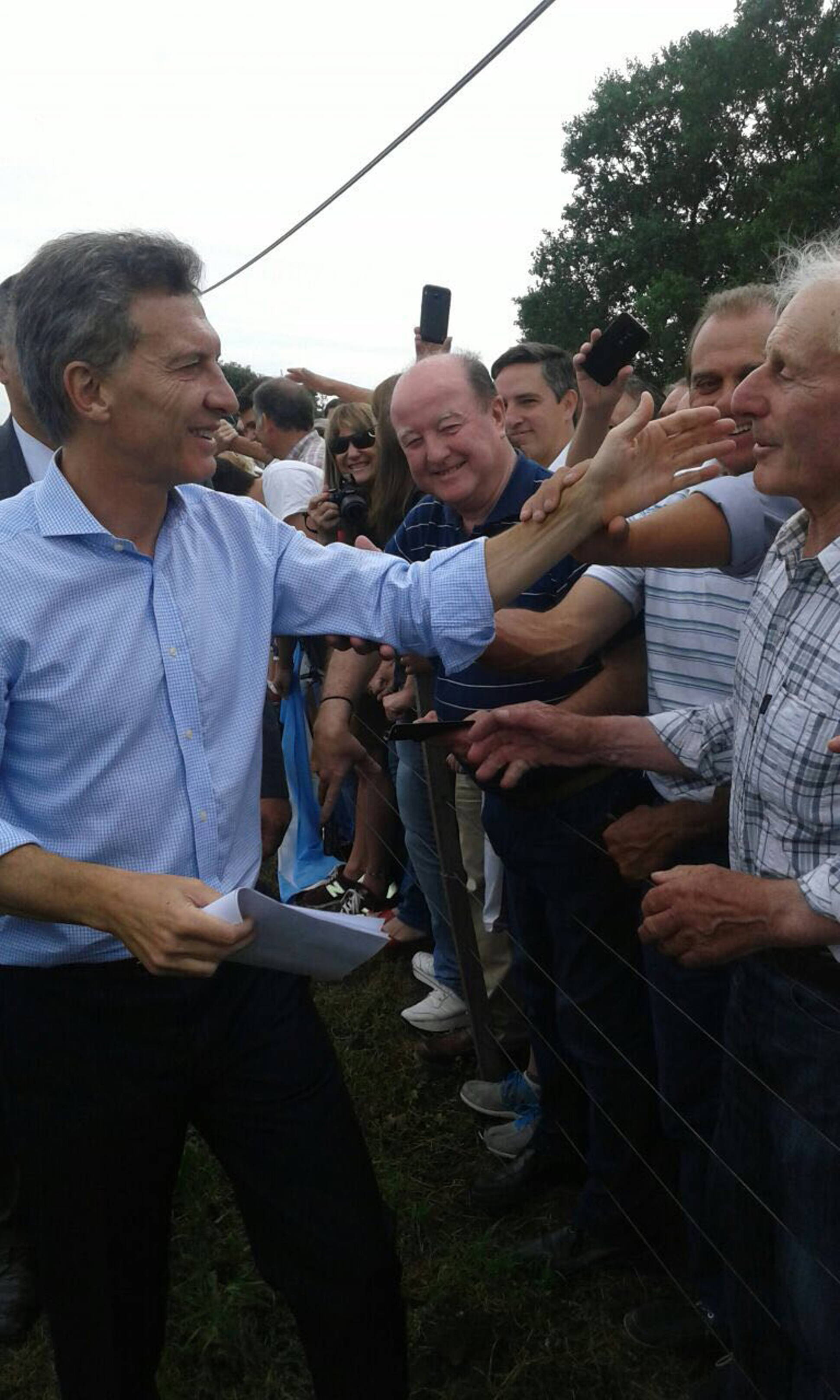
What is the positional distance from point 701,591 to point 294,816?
256 centimetres

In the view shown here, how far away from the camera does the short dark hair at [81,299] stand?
1798 millimetres

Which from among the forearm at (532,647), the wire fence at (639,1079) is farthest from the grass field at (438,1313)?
the forearm at (532,647)

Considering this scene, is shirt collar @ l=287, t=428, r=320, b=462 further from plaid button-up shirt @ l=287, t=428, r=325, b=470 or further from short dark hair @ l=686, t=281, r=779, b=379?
short dark hair @ l=686, t=281, r=779, b=379

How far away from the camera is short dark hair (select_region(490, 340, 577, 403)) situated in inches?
175

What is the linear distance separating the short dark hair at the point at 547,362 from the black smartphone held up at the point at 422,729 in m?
2.41

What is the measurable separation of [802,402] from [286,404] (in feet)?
15.8

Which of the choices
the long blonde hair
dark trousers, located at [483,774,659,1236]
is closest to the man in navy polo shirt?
dark trousers, located at [483,774,659,1236]

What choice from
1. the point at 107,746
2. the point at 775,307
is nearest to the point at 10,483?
the point at 107,746

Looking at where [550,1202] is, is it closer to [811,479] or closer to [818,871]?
[818,871]

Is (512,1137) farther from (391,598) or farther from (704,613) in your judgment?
(391,598)

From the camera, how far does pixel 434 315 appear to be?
4.18 meters

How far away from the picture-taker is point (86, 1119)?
195cm

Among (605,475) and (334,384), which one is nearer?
(605,475)

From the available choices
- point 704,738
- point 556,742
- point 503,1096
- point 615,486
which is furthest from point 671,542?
point 503,1096
